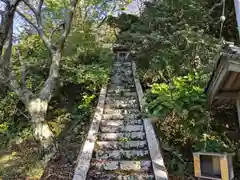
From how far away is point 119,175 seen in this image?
12.7 feet

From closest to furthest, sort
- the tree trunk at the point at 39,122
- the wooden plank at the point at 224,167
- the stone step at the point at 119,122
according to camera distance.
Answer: the wooden plank at the point at 224,167 → the tree trunk at the point at 39,122 → the stone step at the point at 119,122

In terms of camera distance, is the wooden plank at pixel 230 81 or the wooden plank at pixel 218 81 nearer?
the wooden plank at pixel 218 81

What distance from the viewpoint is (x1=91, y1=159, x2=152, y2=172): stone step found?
406 cm

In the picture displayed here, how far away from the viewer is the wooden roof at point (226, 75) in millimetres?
2518

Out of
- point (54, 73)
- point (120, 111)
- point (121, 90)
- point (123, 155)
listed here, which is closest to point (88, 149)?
point (123, 155)

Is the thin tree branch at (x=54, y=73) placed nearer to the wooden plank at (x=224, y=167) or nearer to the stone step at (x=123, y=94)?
the stone step at (x=123, y=94)

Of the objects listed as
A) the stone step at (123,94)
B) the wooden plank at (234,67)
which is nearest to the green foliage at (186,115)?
the wooden plank at (234,67)

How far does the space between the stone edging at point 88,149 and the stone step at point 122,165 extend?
164 millimetres

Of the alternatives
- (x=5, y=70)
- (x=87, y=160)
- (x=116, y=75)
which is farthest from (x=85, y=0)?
(x=87, y=160)

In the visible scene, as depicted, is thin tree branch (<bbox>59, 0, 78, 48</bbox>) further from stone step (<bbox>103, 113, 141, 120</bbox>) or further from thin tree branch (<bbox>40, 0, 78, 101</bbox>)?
stone step (<bbox>103, 113, 141, 120</bbox>)

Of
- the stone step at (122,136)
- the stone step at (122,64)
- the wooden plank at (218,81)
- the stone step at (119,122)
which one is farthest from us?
the stone step at (122,64)

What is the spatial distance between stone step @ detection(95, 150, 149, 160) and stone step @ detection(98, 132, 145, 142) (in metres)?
0.42

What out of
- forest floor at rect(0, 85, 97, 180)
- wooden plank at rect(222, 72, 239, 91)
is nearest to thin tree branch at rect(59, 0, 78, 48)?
forest floor at rect(0, 85, 97, 180)

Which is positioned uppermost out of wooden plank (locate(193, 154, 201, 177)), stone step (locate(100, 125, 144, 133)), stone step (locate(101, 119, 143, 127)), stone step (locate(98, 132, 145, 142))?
stone step (locate(101, 119, 143, 127))
